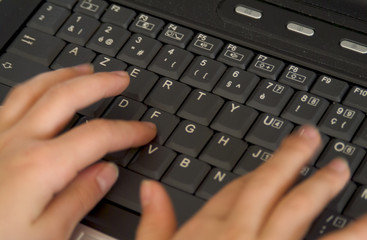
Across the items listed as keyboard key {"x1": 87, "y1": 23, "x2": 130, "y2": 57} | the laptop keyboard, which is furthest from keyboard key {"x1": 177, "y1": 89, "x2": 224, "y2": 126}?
keyboard key {"x1": 87, "y1": 23, "x2": 130, "y2": 57}

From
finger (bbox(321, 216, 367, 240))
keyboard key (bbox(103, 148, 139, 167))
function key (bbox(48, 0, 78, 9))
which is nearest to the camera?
finger (bbox(321, 216, 367, 240))

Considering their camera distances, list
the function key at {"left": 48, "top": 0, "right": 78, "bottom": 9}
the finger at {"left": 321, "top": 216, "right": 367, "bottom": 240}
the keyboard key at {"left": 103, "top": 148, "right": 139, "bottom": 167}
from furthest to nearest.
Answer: the function key at {"left": 48, "top": 0, "right": 78, "bottom": 9} → the keyboard key at {"left": 103, "top": 148, "right": 139, "bottom": 167} → the finger at {"left": 321, "top": 216, "right": 367, "bottom": 240}

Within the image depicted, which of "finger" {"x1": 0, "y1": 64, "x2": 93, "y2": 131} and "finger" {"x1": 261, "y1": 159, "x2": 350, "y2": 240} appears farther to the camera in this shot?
"finger" {"x1": 0, "y1": 64, "x2": 93, "y2": 131}

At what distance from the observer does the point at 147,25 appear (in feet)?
2.39

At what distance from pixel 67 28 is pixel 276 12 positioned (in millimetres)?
229

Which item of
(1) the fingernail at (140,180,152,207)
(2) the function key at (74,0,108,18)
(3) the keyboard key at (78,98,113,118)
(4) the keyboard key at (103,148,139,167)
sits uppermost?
(2) the function key at (74,0,108,18)

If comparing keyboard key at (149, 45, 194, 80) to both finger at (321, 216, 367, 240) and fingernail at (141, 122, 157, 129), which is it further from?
finger at (321, 216, 367, 240)

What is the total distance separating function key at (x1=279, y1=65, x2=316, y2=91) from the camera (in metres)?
0.68

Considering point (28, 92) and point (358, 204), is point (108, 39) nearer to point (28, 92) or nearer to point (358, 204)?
point (28, 92)

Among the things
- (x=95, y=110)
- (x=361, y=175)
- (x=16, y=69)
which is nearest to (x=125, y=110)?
(x=95, y=110)

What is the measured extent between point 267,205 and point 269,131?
0.10m

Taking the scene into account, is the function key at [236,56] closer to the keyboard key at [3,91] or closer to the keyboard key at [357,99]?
the keyboard key at [357,99]

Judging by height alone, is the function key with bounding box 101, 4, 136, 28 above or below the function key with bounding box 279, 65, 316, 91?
below

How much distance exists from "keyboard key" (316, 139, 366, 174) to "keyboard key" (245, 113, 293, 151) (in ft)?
0.14
